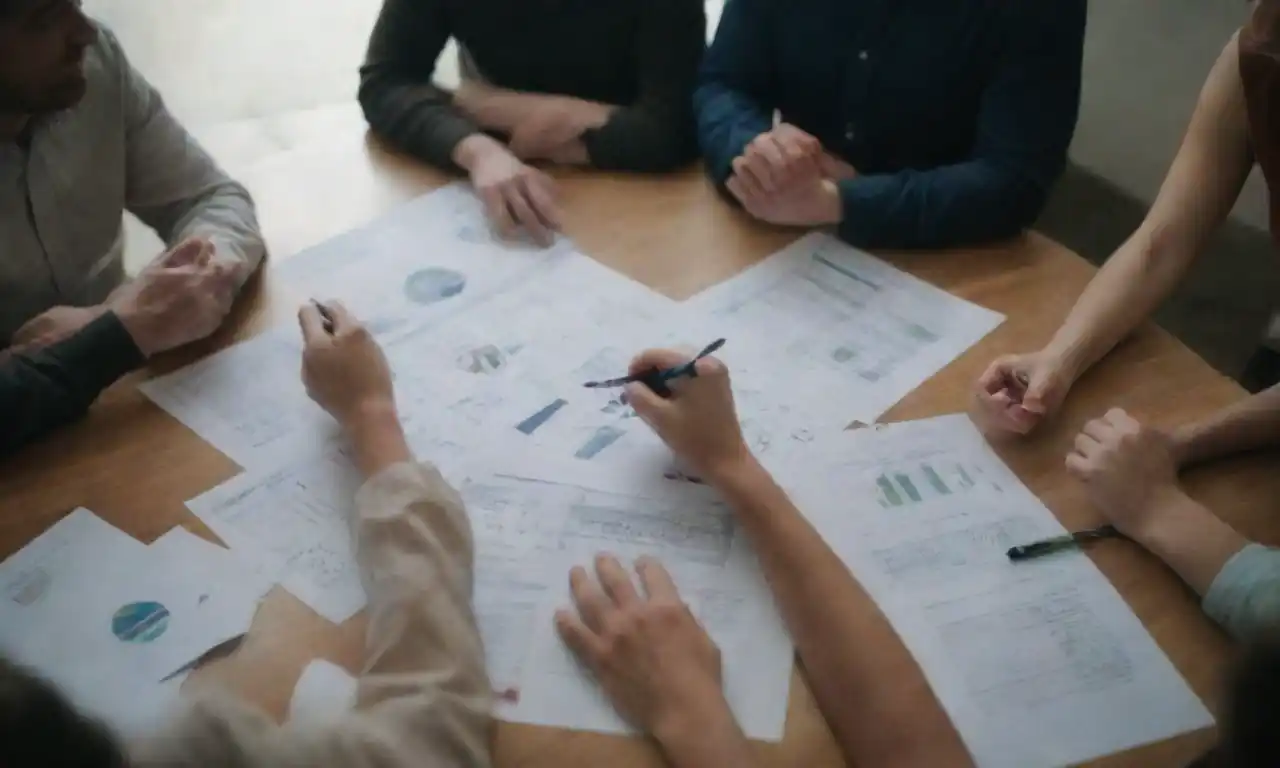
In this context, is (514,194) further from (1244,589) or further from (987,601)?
(1244,589)

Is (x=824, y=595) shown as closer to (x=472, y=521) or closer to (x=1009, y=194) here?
(x=472, y=521)

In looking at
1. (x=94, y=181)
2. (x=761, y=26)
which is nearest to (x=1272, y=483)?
(x=761, y=26)

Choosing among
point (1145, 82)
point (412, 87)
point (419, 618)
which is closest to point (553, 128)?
point (412, 87)

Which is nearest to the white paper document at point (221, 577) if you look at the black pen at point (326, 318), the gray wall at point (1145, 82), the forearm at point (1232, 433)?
the black pen at point (326, 318)

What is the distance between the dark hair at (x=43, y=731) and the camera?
363 millimetres

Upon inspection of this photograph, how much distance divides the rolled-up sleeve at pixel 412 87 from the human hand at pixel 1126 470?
2.80 ft

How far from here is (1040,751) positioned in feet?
2.44

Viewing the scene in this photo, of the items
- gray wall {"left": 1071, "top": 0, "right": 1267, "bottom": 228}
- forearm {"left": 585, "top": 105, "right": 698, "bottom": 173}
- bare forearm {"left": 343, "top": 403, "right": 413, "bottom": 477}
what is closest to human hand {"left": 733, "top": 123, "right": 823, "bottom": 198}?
forearm {"left": 585, "top": 105, "right": 698, "bottom": 173}

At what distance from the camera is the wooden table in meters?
0.77

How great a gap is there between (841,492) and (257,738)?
0.57 metres

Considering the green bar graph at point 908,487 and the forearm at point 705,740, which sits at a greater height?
the green bar graph at point 908,487

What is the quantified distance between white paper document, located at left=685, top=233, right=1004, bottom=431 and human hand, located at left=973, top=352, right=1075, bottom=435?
0.22ft

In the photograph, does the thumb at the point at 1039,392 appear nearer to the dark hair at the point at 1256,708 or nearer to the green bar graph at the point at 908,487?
the green bar graph at the point at 908,487

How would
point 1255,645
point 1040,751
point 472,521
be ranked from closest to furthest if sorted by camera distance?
point 1255,645 → point 1040,751 → point 472,521
